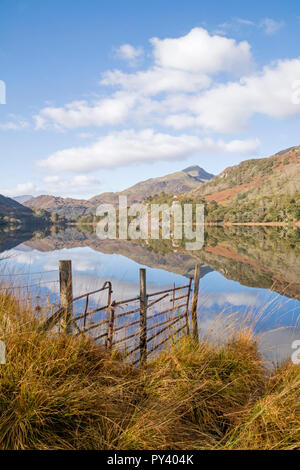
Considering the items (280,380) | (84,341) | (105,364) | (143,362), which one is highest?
(84,341)

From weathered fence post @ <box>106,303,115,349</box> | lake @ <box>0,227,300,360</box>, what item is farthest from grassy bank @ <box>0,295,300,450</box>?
lake @ <box>0,227,300,360</box>

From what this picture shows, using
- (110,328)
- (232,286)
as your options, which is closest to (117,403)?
(110,328)

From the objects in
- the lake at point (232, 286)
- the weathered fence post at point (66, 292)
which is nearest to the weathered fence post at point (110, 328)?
the weathered fence post at point (66, 292)

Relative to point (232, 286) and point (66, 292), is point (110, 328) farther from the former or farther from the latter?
point (232, 286)

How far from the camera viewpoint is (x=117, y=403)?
10.9ft

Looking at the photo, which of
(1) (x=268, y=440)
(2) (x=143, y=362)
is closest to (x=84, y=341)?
(2) (x=143, y=362)

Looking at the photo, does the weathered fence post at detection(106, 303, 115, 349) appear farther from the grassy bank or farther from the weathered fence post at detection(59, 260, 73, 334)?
the weathered fence post at detection(59, 260, 73, 334)

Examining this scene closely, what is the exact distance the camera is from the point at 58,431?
2.60 metres

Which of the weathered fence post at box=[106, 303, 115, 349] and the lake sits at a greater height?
the weathered fence post at box=[106, 303, 115, 349]

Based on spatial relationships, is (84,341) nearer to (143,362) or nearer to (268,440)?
(143,362)

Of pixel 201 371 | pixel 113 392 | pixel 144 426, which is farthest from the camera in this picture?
pixel 201 371

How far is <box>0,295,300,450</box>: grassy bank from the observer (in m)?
2.61

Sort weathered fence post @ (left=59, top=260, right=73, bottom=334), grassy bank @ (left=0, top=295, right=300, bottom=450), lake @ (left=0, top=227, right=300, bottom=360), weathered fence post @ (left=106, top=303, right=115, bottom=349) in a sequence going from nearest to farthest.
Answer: grassy bank @ (left=0, top=295, right=300, bottom=450) → weathered fence post @ (left=59, top=260, right=73, bottom=334) → weathered fence post @ (left=106, top=303, right=115, bottom=349) → lake @ (left=0, top=227, right=300, bottom=360)
